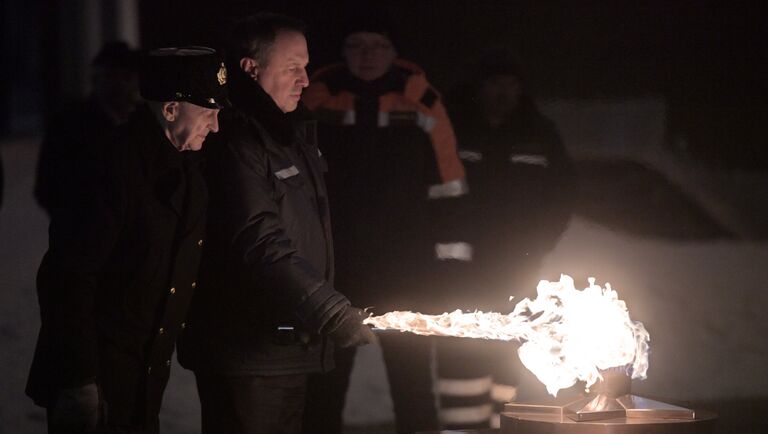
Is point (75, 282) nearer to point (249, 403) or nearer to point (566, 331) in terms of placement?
point (249, 403)

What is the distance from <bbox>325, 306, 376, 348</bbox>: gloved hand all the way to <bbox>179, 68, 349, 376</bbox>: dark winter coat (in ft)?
0.13

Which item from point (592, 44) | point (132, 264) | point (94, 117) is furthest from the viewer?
point (592, 44)

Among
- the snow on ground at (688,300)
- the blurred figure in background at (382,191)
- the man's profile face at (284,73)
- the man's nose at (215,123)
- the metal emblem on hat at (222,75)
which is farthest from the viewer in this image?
the snow on ground at (688,300)

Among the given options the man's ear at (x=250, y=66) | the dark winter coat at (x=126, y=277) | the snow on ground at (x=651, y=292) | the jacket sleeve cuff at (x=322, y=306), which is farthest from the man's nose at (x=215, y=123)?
the snow on ground at (x=651, y=292)

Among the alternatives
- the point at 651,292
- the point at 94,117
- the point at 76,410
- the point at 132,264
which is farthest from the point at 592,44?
the point at 76,410

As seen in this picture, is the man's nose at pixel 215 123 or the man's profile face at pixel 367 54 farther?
the man's profile face at pixel 367 54

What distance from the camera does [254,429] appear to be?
518cm

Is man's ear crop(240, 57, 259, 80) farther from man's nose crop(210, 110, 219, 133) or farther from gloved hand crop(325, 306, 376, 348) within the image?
gloved hand crop(325, 306, 376, 348)

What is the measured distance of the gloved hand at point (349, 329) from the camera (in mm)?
5008

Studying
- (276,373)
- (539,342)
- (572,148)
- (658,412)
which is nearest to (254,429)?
(276,373)

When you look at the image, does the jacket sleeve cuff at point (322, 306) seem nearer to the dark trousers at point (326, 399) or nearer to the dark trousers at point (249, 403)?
the dark trousers at point (249, 403)

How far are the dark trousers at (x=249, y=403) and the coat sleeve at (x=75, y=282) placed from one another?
81cm

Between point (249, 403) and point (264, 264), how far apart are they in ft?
1.69

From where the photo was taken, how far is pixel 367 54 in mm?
A: 6461
